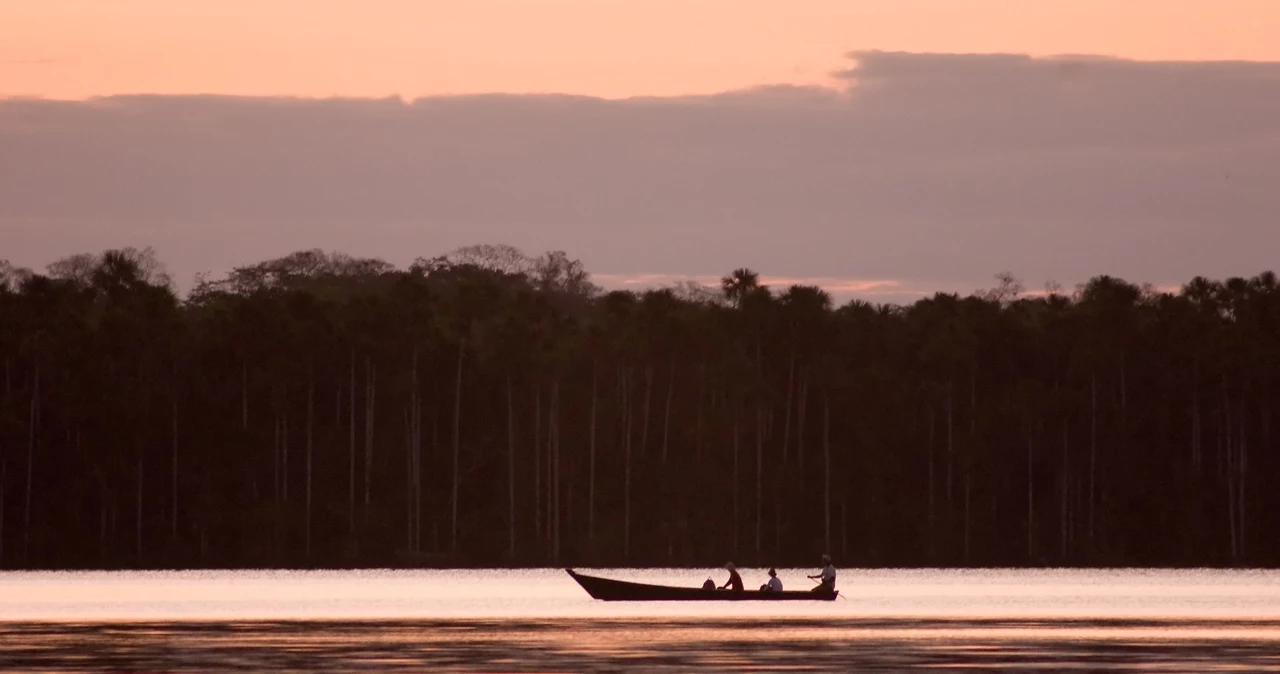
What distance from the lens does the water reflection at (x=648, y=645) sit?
114 feet

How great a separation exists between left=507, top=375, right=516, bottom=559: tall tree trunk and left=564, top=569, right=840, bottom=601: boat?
36.0m

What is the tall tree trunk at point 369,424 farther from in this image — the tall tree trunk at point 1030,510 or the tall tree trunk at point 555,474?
the tall tree trunk at point 1030,510

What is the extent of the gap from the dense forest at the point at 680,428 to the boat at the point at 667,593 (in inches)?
1414

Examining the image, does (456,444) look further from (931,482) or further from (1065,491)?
(1065,491)

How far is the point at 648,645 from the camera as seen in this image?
3928cm

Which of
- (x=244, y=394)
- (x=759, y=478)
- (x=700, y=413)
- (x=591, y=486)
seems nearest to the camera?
(x=244, y=394)

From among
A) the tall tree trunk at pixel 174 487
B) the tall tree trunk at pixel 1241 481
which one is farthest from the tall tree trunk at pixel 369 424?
the tall tree trunk at pixel 1241 481

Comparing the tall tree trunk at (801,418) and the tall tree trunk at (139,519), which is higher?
the tall tree trunk at (801,418)

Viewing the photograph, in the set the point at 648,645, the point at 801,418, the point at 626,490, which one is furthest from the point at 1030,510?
the point at 648,645

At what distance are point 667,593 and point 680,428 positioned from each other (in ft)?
140

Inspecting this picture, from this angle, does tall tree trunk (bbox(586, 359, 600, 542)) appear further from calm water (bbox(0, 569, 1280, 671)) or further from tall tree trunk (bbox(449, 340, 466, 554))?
calm water (bbox(0, 569, 1280, 671))

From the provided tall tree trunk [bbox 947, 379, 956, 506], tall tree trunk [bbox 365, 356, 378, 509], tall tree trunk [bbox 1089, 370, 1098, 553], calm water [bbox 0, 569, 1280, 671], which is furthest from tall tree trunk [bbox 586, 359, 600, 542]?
tall tree trunk [bbox 1089, 370, 1098, 553]

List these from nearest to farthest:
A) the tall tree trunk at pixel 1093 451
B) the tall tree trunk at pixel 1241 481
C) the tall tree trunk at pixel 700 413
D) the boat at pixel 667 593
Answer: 1. the boat at pixel 667 593
2. the tall tree trunk at pixel 1241 481
3. the tall tree trunk at pixel 1093 451
4. the tall tree trunk at pixel 700 413

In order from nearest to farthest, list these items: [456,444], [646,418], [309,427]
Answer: [309,427]
[456,444]
[646,418]
